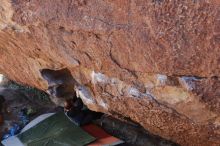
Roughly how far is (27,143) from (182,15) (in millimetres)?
2197

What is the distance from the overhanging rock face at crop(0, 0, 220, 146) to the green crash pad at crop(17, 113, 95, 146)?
0.80 meters

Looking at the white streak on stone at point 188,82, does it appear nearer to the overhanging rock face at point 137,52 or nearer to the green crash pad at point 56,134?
the overhanging rock face at point 137,52

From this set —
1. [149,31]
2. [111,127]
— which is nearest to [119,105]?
[149,31]

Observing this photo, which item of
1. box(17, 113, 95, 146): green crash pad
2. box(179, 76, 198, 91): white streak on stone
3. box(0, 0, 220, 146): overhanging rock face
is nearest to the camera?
box(0, 0, 220, 146): overhanging rock face

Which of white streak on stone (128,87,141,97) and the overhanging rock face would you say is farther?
white streak on stone (128,87,141,97)

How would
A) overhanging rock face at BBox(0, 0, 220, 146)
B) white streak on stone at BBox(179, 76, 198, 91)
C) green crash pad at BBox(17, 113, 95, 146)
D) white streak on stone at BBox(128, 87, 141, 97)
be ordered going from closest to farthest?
1. overhanging rock face at BBox(0, 0, 220, 146)
2. white streak on stone at BBox(179, 76, 198, 91)
3. white streak on stone at BBox(128, 87, 141, 97)
4. green crash pad at BBox(17, 113, 95, 146)

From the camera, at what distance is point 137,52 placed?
2.04m

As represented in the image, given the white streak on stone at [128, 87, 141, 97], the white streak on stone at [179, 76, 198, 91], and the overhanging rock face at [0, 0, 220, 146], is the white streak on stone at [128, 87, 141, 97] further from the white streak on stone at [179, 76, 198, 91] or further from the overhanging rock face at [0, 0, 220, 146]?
the white streak on stone at [179, 76, 198, 91]

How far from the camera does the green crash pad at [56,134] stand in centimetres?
341

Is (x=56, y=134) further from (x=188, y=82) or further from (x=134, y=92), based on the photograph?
(x=188, y=82)

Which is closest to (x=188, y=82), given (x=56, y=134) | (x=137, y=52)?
(x=137, y=52)

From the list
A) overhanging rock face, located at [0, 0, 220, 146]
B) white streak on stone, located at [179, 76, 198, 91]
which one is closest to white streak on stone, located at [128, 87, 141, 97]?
overhanging rock face, located at [0, 0, 220, 146]

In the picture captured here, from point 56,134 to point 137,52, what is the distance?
1747 millimetres

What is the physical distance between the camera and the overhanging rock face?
183cm
